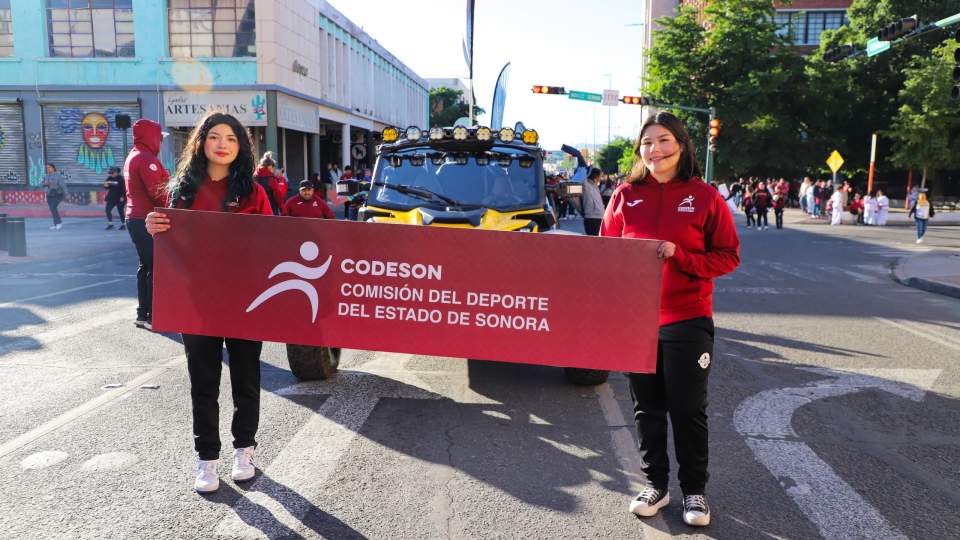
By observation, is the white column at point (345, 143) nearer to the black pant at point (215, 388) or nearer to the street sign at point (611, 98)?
the street sign at point (611, 98)

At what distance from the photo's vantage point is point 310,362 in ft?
20.3

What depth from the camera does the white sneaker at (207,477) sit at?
4051mm

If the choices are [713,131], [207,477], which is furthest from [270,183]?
[713,131]

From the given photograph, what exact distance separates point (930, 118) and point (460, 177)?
1688 inches

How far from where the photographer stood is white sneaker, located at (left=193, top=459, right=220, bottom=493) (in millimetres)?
4051

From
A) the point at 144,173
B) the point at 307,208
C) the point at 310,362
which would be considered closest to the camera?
the point at 310,362

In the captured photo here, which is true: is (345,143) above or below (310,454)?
above

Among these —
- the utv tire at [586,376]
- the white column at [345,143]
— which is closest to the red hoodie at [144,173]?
the utv tire at [586,376]

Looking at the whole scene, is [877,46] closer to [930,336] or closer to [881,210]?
[930,336]

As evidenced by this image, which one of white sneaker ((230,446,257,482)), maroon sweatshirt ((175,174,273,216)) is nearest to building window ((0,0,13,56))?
maroon sweatshirt ((175,174,273,216))

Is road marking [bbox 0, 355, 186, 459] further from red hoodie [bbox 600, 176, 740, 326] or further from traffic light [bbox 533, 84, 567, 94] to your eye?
traffic light [bbox 533, 84, 567, 94]

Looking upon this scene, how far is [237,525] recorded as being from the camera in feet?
12.1

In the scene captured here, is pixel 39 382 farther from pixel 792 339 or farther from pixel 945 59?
pixel 945 59

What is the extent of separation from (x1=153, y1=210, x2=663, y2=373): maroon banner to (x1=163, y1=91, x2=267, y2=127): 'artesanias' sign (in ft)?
92.2
